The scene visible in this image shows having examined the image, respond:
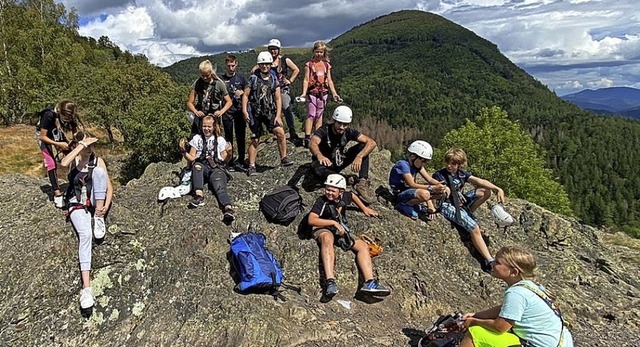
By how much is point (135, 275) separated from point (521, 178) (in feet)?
119

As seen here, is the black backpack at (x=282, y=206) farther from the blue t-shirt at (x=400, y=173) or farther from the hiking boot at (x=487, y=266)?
the hiking boot at (x=487, y=266)

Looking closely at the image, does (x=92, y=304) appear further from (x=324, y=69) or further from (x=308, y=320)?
(x=324, y=69)

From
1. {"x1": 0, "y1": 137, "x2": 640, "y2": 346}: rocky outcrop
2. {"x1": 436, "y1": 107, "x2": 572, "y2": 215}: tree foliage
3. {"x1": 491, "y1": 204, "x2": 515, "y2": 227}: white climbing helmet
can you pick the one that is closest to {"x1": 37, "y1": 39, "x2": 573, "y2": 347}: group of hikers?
{"x1": 0, "y1": 137, "x2": 640, "y2": 346}: rocky outcrop

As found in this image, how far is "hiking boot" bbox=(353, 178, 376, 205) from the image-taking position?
38.4 ft

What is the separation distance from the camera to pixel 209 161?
427 inches

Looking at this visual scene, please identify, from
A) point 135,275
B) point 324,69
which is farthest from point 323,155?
point 135,275

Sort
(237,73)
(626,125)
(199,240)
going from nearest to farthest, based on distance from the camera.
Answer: (199,240)
(237,73)
(626,125)

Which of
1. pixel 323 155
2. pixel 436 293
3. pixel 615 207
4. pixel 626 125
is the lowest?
pixel 615 207

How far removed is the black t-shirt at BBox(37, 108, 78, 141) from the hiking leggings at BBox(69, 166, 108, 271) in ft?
4.20

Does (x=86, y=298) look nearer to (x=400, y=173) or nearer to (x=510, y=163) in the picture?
(x=400, y=173)

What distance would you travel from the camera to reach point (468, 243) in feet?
38.5

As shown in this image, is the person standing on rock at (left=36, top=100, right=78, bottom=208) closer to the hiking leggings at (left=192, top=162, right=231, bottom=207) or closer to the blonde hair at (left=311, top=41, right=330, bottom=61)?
the hiking leggings at (left=192, top=162, right=231, bottom=207)

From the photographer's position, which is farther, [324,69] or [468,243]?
[324,69]

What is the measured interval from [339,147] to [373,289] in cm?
362
